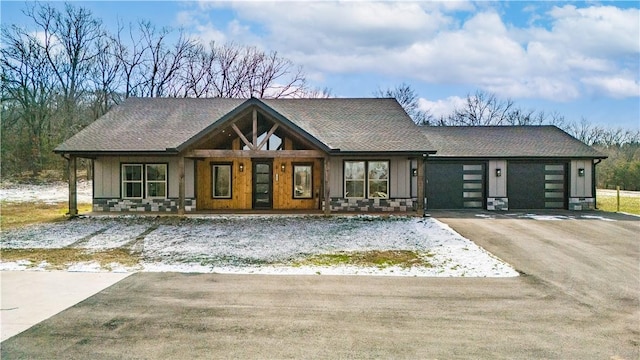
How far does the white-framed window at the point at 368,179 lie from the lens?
52.2ft

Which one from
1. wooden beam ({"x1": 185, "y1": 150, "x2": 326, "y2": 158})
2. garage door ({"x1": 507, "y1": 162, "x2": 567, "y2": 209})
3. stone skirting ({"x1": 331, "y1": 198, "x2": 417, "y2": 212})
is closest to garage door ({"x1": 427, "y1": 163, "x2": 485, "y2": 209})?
garage door ({"x1": 507, "y1": 162, "x2": 567, "y2": 209})

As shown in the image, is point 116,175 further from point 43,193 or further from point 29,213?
point 43,193

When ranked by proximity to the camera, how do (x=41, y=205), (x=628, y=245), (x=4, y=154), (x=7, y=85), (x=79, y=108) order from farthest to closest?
(x=79, y=108) → (x=7, y=85) → (x=4, y=154) → (x=41, y=205) → (x=628, y=245)

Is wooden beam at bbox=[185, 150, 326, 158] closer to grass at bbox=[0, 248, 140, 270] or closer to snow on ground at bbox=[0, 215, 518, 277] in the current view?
snow on ground at bbox=[0, 215, 518, 277]

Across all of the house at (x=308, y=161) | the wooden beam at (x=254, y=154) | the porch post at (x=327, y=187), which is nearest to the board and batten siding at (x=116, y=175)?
the house at (x=308, y=161)

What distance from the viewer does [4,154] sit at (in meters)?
28.8

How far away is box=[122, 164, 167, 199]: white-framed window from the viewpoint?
15.9 metres

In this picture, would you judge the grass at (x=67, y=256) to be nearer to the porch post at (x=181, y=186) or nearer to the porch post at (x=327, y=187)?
the porch post at (x=181, y=186)

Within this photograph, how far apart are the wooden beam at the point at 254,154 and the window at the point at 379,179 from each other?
7.74 ft

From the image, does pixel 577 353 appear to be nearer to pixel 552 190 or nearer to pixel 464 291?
pixel 464 291

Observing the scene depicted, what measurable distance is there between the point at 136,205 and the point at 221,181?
325cm

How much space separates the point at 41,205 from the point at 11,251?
10.8 meters

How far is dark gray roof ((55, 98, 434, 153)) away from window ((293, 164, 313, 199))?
5.21 ft

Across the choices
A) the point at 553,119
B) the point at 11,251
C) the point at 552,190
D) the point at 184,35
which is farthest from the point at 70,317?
the point at 553,119
